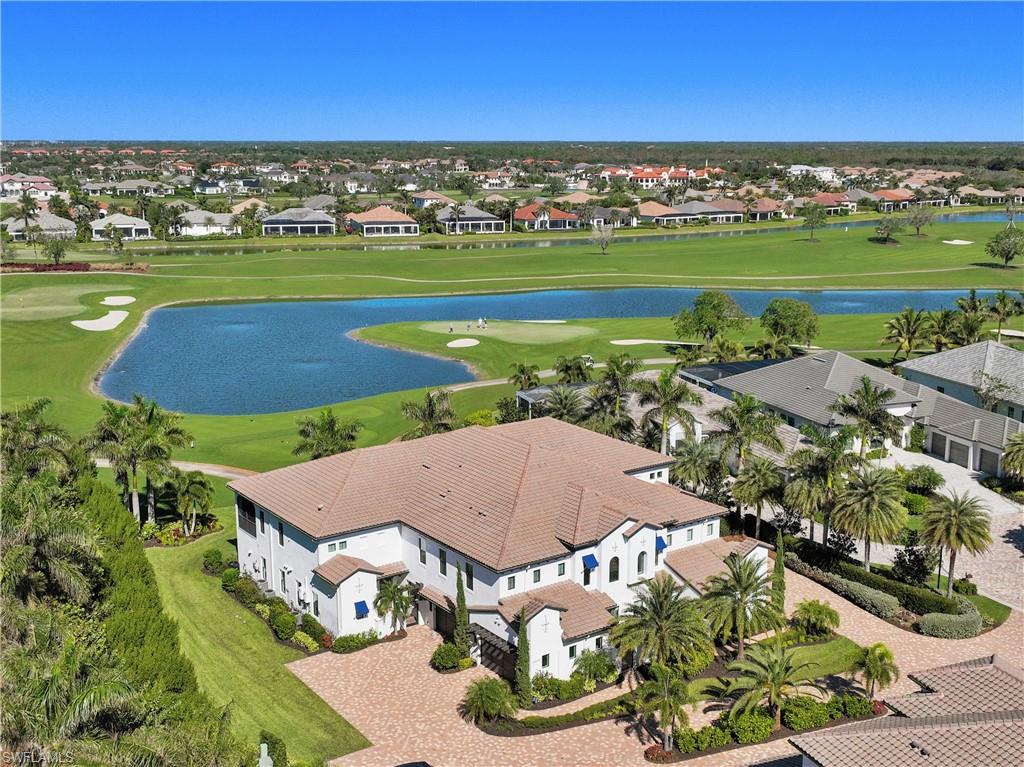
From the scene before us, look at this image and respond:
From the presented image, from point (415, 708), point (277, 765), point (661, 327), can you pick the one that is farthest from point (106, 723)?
point (661, 327)

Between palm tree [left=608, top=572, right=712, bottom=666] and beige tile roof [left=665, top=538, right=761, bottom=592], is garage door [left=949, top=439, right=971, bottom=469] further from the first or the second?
palm tree [left=608, top=572, right=712, bottom=666]

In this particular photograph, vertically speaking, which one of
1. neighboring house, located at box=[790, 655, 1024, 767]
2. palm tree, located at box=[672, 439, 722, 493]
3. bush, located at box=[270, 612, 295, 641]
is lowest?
bush, located at box=[270, 612, 295, 641]

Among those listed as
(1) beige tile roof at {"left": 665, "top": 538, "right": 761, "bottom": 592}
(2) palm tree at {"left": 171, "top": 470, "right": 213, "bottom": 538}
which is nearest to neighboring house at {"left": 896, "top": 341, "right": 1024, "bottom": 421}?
(1) beige tile roof at {"left": 665, "top": 538, "right": 761, "bottom": 592}

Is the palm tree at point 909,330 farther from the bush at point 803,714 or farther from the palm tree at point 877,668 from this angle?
the bush at point 803,714

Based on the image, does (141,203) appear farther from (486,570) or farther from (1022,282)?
(486,570)

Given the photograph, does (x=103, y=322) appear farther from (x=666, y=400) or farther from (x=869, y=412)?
(x=869, y=412)

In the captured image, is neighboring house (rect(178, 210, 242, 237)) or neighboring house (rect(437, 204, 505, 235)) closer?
neighboring house (rect(178, 210, 242, 237))
